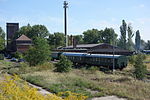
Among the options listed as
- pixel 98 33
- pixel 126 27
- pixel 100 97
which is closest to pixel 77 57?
pixel 100 97

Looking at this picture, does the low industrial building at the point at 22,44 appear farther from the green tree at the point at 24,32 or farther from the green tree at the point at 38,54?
the green tree at the point at 38,54

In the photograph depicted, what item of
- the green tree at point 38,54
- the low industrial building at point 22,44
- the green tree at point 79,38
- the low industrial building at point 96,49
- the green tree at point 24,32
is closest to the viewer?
the green tree at point 38,54

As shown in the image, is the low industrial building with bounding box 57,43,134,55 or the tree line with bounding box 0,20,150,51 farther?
the tree line with bounding box 0,20,150,51

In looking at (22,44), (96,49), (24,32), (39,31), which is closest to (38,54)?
(96,49)

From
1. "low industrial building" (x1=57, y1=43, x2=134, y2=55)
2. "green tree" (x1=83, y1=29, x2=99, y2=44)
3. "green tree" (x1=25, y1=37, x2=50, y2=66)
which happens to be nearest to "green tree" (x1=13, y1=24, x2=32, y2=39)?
"green tree" (x1=83, y1=29, x2=99, y2=44)

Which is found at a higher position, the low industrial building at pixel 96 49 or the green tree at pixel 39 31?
the green tree at pixel 39 31

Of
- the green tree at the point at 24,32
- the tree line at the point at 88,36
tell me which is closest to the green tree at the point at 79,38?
the tree line at the point at 88,36

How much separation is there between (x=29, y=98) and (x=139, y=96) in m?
13.6

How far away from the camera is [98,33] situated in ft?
318

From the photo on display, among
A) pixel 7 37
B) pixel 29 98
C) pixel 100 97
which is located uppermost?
pixel 7 37

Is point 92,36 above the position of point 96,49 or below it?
above

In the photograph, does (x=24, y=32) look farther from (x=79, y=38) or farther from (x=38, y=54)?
(x=38, y=54)

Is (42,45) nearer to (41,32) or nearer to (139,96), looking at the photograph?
(139,96)

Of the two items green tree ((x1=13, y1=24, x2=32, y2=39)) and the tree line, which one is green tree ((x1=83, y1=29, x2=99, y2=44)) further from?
green tree ((x1=13, y1=24, x2=32, y2=39))
